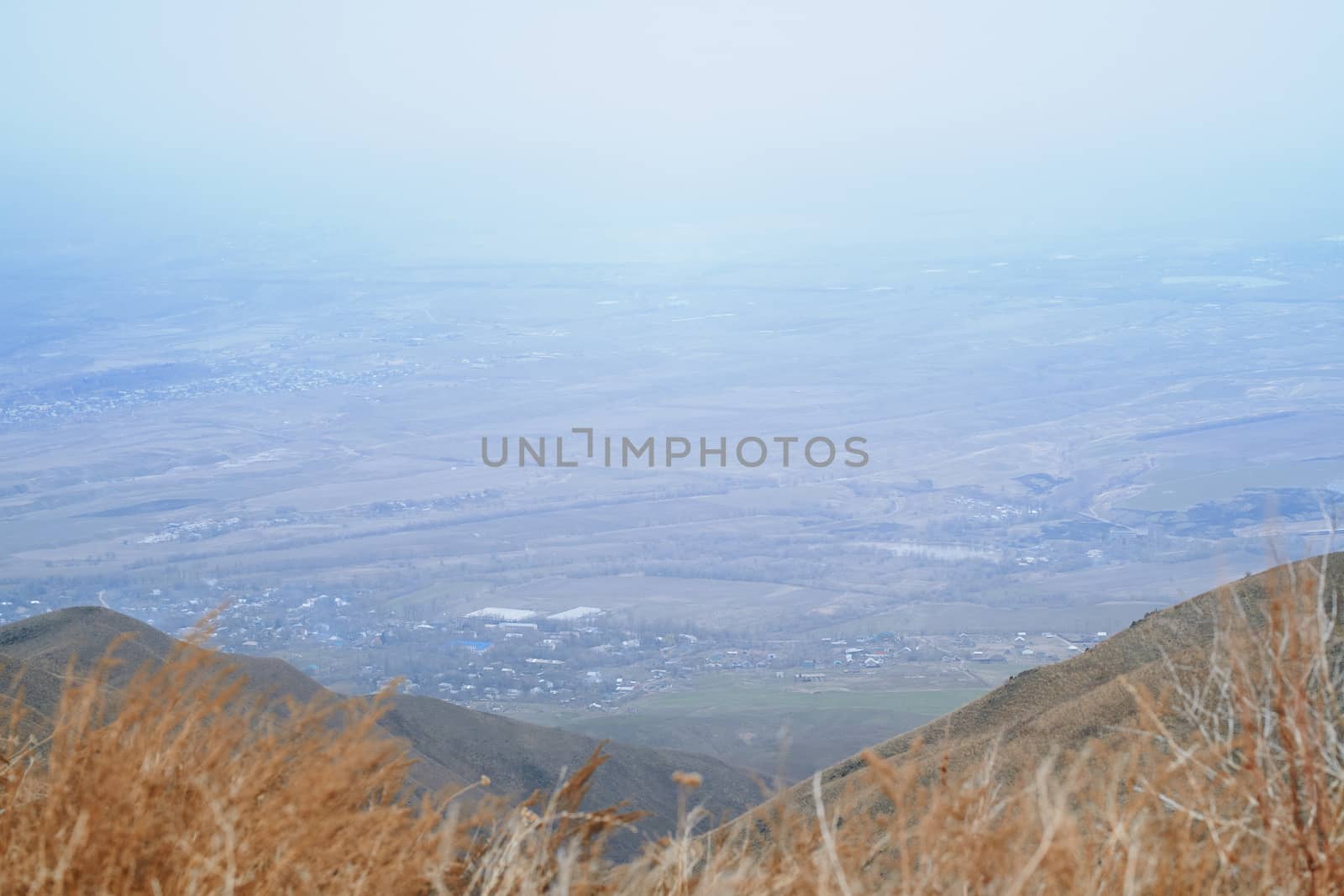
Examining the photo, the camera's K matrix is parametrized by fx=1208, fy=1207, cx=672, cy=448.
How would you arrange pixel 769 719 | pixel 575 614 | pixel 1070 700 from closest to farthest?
pixel 1070 700, pixel 769 719, pixel 575 614

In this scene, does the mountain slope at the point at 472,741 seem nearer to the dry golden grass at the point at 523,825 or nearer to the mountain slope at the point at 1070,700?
the mountain slope at the point at 1070,700

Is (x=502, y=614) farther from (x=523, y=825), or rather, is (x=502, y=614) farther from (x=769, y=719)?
(x=523, y=825)

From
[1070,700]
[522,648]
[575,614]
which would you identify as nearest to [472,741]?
[1070,700]

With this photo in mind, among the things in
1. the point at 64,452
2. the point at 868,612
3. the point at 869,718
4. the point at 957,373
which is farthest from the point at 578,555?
the point at 957,373

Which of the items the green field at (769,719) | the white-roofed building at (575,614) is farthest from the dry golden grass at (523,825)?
the white-roofed building at (575,614)

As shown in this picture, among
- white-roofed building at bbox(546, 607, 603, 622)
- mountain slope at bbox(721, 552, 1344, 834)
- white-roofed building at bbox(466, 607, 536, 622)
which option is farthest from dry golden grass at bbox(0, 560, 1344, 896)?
white-roofed building at bbox(466, 607, 536, 622)

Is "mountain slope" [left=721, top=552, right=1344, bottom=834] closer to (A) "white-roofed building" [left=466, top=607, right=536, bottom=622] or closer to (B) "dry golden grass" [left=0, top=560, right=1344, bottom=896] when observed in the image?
(B) "dry golden grass" [left=0, top=560, right=1344, bottom=896]

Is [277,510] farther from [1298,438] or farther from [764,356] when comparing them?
[1298,438]

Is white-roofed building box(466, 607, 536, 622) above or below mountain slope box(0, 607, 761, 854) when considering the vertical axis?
below
